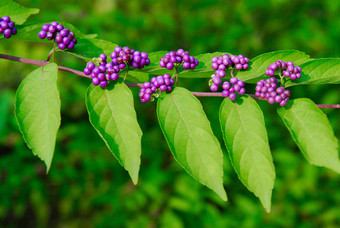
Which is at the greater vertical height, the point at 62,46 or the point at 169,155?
the point at 62,46

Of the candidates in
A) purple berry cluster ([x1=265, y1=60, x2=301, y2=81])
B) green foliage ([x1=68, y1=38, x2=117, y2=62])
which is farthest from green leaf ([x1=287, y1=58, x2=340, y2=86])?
green foliage ([x1=68, y1=38, x2=117, y2=62])

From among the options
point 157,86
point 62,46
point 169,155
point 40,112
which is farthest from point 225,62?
point 169,155

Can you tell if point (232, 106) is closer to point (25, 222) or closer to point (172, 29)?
point (172, 29)

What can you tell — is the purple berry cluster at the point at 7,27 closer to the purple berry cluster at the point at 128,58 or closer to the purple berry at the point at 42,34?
the purple berry at the point at 42,34

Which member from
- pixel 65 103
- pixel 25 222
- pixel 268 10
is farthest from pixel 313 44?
pixel 25 222

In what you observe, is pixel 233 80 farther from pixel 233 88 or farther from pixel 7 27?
pixel 7 27
